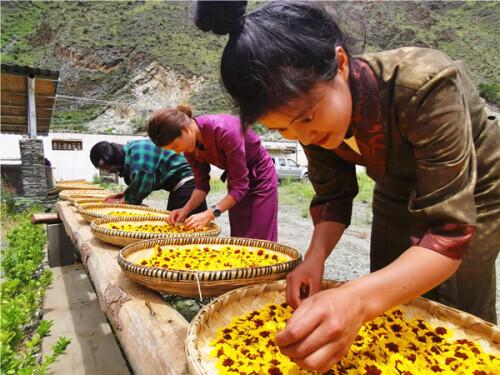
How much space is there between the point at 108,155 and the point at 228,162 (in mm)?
1627

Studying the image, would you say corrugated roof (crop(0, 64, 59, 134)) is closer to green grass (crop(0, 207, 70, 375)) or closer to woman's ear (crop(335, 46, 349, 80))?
green grass (crop(0, 207, 70, 375))

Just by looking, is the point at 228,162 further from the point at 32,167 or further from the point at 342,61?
the point at 32,167

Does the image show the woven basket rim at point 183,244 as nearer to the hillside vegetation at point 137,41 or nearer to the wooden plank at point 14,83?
the wooden plank at point 14,83

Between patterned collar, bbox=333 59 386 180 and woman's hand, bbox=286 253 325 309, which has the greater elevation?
patterned collar, bbox=333 59 386 180

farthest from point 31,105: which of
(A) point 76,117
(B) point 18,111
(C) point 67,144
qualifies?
(A) point 76,117

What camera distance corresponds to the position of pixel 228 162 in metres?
2.10

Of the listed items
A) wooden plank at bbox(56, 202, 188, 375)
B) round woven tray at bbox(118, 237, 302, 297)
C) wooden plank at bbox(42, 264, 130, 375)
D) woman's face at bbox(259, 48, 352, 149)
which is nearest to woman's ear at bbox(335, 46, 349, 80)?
woman's face at bbox(259, 48, 352, 149)

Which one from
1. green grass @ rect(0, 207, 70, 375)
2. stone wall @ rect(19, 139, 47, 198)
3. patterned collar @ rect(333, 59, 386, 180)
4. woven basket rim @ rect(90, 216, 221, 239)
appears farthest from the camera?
stone wall @ rect(19, 139, 47, 198)

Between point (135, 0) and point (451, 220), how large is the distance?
55492mm

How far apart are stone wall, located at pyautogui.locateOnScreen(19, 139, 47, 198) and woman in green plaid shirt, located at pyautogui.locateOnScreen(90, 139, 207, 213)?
15.1 ft

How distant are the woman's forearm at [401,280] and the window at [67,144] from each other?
63.0 ft

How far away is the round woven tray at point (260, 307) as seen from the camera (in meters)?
0.95

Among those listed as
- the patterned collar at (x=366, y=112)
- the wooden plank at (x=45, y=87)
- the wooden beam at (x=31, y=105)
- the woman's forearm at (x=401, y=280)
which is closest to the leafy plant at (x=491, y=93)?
the wooden plank at (x=45, y=87)

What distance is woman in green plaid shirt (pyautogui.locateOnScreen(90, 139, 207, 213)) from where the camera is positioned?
3.11 metres
